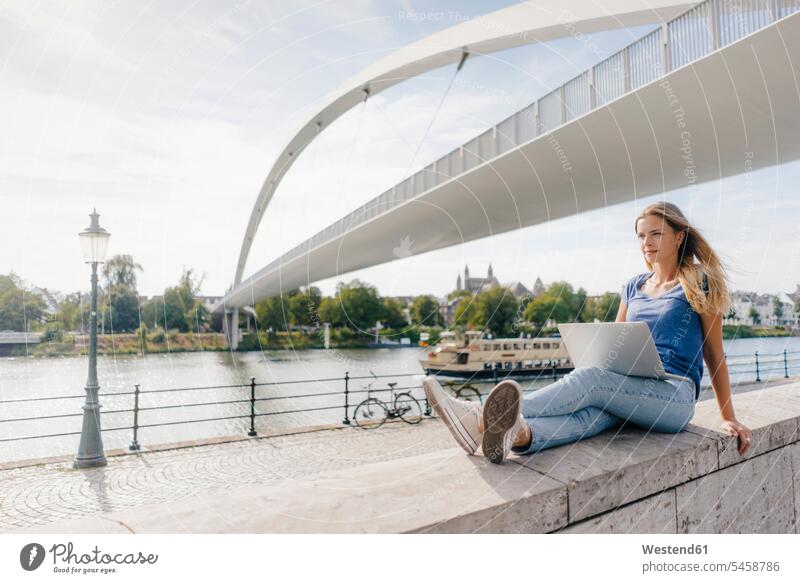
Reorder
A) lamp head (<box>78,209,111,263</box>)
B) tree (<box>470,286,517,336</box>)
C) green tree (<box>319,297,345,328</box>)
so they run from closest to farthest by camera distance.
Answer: green tree (<box>319,297,345,328</box>) < lamp head (<box>78,209,111,263</box>) < tree (<box>470,286,517,336</box>)

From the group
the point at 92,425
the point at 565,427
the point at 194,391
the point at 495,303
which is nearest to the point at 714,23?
the point at 495,303

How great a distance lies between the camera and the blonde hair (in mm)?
1777

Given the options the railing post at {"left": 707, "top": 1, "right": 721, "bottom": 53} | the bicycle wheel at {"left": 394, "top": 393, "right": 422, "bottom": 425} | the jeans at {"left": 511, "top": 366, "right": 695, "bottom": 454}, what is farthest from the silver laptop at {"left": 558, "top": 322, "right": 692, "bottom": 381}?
the railing post at {"left": 707, "top": 1, "right": 721, "bottom": 53}

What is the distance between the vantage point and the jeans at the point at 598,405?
1.61 meters

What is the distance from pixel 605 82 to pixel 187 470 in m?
6.94

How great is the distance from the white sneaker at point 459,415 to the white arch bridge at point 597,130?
329cm

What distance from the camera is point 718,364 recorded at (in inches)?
70.7

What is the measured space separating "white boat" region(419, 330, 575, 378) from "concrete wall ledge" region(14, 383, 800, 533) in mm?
12919

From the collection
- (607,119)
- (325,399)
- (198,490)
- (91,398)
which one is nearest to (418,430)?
(198,490)

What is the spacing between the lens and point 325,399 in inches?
500

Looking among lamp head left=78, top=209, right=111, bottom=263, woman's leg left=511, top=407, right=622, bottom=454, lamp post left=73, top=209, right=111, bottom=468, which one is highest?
lamp head left=78, top=209, right=111, bottom=263

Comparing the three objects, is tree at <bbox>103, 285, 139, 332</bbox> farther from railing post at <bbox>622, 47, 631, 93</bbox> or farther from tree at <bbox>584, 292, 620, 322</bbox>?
railing post at <bbox>622, 47, 631, 93</bbox>

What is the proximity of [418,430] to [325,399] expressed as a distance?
6600 mm
